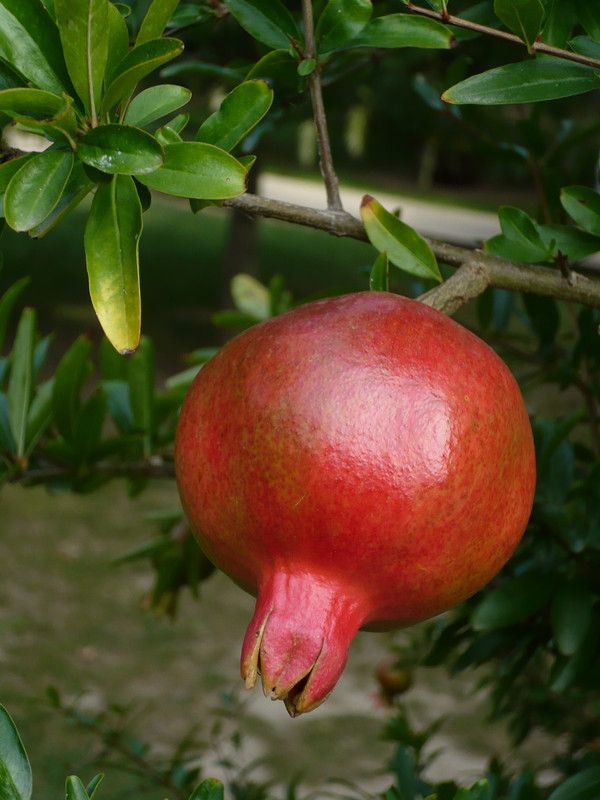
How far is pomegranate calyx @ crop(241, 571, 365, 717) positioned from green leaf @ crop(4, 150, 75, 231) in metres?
0.28

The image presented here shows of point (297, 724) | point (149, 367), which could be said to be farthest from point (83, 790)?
point (297, 724)

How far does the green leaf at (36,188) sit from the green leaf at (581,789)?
2.28 feet

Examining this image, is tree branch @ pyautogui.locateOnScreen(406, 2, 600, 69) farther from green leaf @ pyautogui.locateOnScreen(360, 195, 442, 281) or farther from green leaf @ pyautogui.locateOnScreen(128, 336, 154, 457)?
green leaf @ pyautogui.locateOnScreen(128, 336, 154, 457)

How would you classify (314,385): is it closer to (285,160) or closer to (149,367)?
(149,367)

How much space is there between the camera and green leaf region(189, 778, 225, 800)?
68 centimetres

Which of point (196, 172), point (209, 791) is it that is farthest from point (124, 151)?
point (209, 791)

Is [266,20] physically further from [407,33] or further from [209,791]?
[209,791]

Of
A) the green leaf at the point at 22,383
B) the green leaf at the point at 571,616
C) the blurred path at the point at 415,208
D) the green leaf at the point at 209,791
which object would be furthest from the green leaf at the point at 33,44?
the blurred path at the point at 415,208

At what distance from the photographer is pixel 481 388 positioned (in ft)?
2.17

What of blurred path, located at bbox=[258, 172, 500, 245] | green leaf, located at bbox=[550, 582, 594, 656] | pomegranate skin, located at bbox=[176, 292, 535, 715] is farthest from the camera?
blurred path, located at bbox=[258, 172, 500, 245]

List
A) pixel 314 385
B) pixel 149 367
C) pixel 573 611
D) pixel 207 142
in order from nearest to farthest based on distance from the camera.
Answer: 1. pixel 314 385
2. pixel 207 142
3. pixel 573 611
4. pixel 149 367

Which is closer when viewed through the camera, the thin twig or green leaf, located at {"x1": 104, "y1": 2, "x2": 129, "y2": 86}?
green leaf, located at {"x1": 104, "y1": 2, "x2": 129, "y2": 86}

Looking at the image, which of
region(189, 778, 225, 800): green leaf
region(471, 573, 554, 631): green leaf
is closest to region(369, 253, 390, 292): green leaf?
region(189, 778, 225, 800): green leaf

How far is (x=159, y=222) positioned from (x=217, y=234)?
1.25 metres
